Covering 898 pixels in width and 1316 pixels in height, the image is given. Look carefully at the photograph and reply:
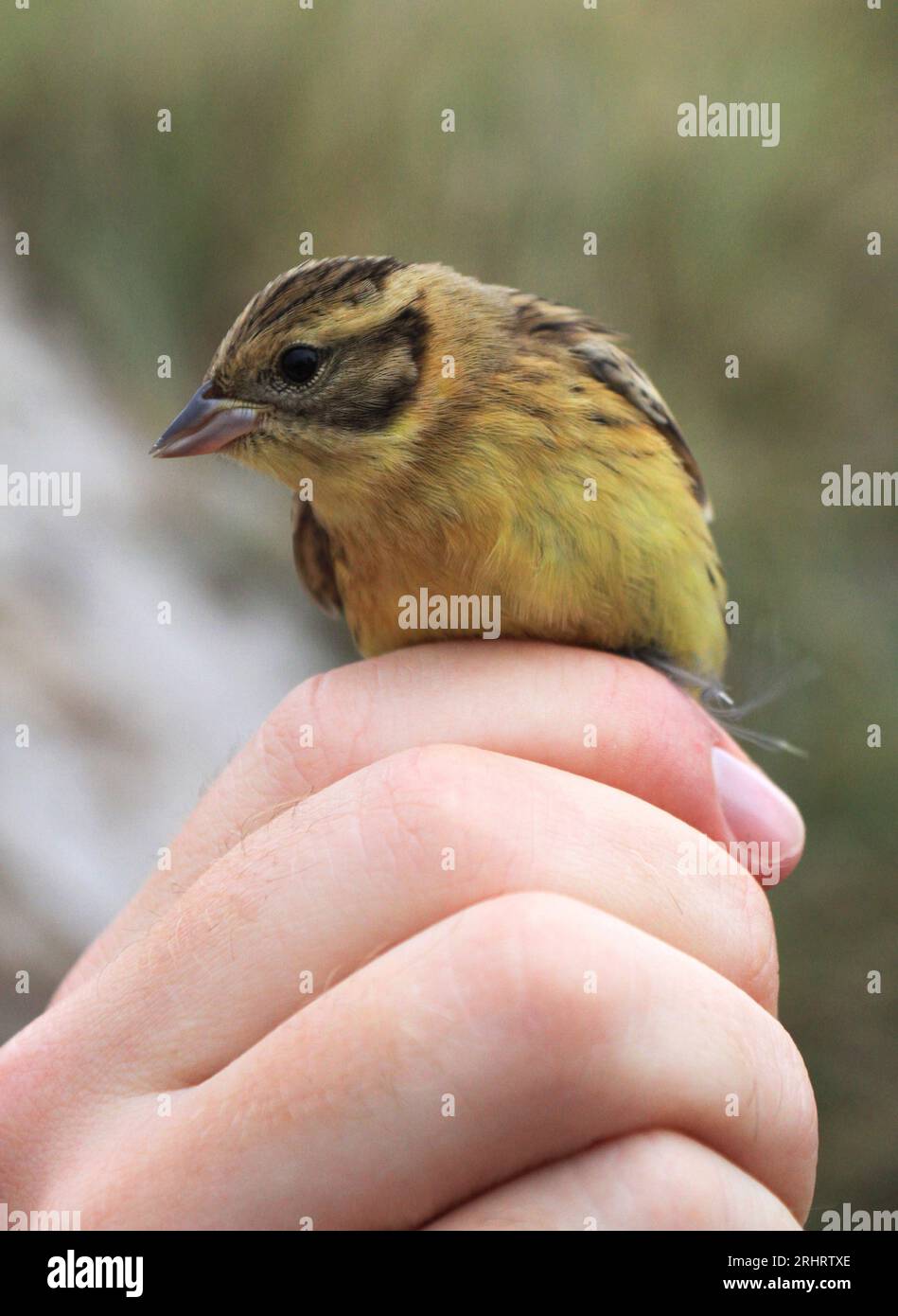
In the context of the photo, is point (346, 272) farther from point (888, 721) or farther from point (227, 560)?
point (888, 721)

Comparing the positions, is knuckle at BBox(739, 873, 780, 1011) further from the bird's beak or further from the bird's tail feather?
the bird's beak

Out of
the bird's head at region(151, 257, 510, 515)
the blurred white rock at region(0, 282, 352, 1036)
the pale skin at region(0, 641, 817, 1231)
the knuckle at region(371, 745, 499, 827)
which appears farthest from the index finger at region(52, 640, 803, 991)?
the blurred white rock at region(0, 282, 352, 1036)

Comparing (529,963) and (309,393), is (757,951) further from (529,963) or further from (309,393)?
(309,393)

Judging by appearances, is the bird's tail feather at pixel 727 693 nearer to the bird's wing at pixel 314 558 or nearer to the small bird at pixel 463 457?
the small bird at pixel 463 457

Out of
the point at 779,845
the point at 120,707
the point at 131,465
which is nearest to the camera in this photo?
the point at 779,845

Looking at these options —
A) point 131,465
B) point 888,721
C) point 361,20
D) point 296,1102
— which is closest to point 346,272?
point 296,1102

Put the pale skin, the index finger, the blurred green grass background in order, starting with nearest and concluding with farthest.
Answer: the pale skin, the index finger, the blurred green grass background
